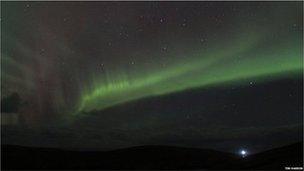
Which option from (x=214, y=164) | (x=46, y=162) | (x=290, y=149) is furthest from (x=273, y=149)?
(x=46, y=162)

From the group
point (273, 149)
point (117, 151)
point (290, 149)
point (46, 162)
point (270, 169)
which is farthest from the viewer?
point (117, 151)

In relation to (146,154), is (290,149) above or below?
below

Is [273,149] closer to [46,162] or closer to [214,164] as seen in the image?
[214,164]

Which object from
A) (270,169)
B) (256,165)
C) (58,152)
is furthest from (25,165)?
(270,169)

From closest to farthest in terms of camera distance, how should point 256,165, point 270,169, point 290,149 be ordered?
point 270,169, point 256,165, point 290,149

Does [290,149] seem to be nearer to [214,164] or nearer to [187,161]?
[214,164]

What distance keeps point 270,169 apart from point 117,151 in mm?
104403

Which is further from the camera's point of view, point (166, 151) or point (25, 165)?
point (166, 151)

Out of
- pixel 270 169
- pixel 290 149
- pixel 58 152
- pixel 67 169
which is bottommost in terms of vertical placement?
pixel 270 169

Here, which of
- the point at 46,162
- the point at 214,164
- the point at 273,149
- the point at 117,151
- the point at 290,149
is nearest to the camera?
the point at 290,149

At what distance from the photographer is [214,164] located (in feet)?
537

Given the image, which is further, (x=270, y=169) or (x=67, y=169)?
(x=67, y=169)

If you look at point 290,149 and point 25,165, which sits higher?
point 25,165

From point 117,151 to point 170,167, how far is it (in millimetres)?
37468
